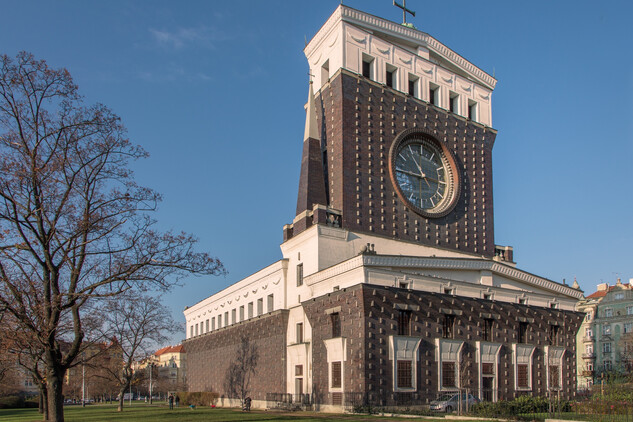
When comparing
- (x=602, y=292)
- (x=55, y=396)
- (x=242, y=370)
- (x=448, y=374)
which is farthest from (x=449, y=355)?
(x=602, y=292)

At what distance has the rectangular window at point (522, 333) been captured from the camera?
5272 cm

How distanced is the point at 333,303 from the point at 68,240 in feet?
79.8

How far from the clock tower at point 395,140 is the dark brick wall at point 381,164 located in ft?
0.32

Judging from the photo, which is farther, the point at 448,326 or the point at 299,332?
the point at 299,332

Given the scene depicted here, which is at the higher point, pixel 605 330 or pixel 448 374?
pixel 448 374

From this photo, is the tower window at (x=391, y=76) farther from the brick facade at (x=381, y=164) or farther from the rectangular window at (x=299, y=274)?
the rectangular window at (x=299, y=274)

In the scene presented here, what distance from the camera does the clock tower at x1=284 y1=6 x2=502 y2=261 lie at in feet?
175

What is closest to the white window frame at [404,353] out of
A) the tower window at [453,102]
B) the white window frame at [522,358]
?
the white window frame at [522,358]

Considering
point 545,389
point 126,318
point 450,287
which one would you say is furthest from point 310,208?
point 126,318

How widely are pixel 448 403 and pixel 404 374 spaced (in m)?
3.72

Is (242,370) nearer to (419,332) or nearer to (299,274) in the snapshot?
(299,274)

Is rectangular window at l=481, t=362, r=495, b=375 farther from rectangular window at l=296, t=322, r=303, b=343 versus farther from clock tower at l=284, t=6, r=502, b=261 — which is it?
rectangular window at l=296, t=322, r=303, b=343

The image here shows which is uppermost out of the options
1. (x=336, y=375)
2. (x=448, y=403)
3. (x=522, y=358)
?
(x=522, y=358)

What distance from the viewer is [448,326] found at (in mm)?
48062
